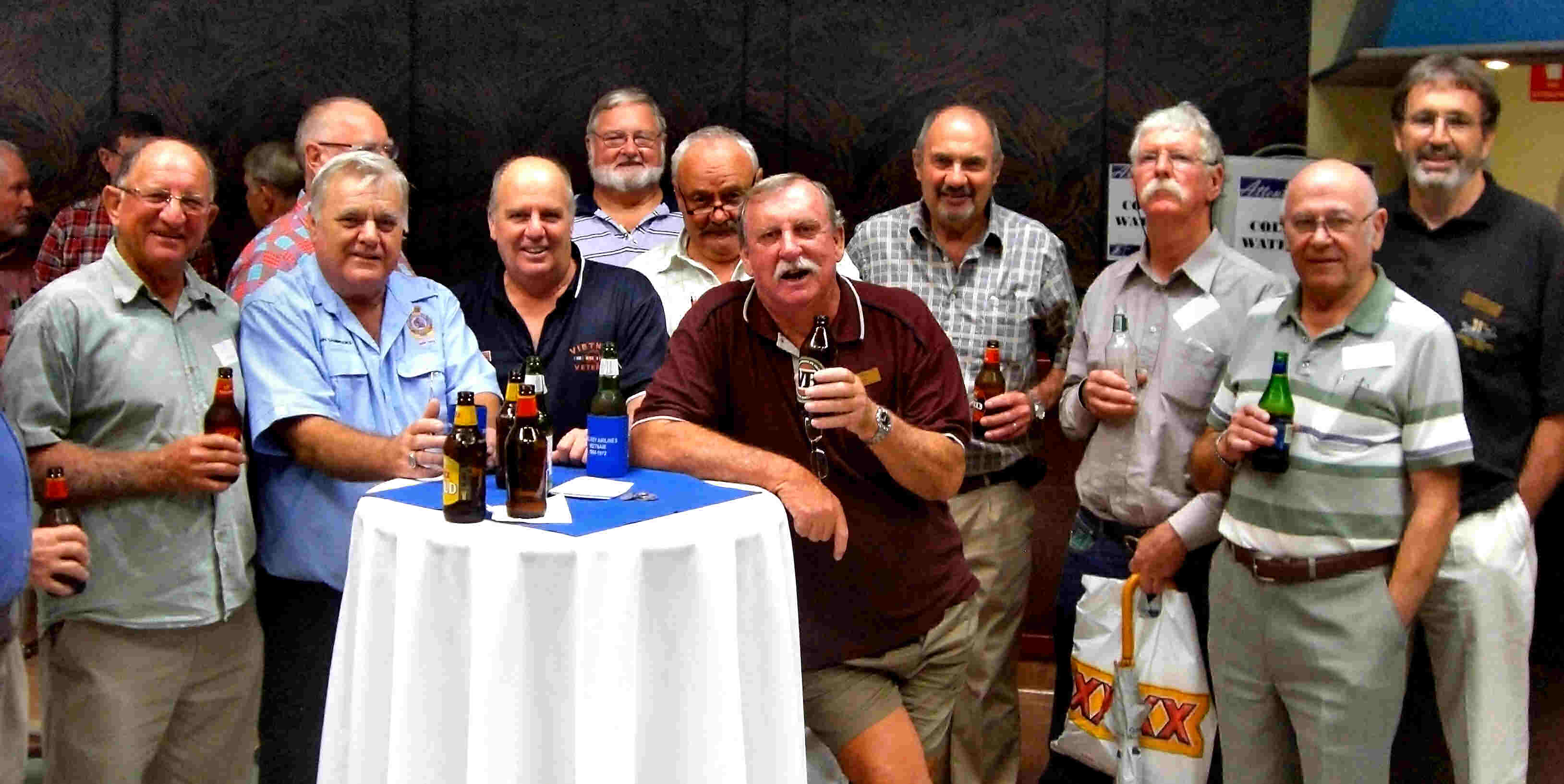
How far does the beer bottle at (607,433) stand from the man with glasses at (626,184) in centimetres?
140

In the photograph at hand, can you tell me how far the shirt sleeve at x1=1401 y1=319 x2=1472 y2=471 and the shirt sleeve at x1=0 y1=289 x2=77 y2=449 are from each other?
279 cm

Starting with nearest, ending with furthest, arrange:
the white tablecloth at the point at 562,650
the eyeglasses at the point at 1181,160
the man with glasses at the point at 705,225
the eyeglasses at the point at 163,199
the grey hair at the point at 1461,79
→ 1. the white tablecloth at the point at 562,650
2. the eyeglasses at the point at 163,199
3. the grey hair at the point at 1461,79
4. the eyeglasses at the point at 1181,160
5. the man with glasses at the point at 705,225

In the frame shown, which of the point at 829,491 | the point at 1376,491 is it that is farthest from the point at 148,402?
the point at 1376,491

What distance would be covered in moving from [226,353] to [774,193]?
125 cm

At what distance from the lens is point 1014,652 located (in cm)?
393

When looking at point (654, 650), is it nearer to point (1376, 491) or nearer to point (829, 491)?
point (829, 491)

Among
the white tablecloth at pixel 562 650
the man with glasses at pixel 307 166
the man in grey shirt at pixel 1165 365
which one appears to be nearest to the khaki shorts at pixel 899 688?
the white tablecloth at pixel 562 650

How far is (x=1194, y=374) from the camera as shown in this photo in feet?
11.3

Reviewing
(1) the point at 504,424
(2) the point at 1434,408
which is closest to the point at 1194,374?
(2) the point at 1434,408

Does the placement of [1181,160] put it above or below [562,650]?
above

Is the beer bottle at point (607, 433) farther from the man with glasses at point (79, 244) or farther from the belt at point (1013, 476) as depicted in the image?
the man with glasses at point (79, 244)

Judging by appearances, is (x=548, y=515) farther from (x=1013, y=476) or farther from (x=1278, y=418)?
(x=1013, y=476)

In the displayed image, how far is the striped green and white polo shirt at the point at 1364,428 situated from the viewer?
9.64 feet

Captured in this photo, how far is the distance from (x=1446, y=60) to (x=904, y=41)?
2744mm
